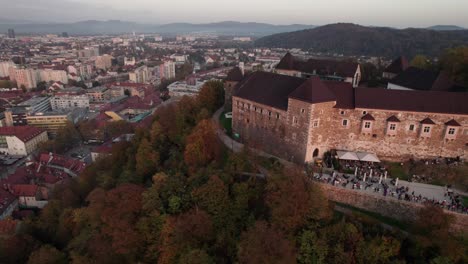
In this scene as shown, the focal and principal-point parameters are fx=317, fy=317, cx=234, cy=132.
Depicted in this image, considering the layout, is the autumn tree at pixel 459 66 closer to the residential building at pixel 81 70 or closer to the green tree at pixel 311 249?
the green tree at pixel 311 249

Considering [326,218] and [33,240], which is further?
[33,240]

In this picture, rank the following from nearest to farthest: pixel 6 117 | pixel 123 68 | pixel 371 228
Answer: pixel 371 228 < pixel 6 117 < pixel 123 68

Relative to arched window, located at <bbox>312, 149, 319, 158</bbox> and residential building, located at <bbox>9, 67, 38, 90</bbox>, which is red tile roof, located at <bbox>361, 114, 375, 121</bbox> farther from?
residential building, located at <bbox>9, 67, 38, 90</bbox>

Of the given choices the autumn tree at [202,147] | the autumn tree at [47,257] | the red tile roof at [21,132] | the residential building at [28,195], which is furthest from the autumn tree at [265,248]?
the red tile roof at [21,132]

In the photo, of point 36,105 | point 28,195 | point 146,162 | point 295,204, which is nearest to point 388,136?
point 295,204

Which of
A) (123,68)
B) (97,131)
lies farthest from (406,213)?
(123,68)

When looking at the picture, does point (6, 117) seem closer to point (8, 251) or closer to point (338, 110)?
point (8, 251)
